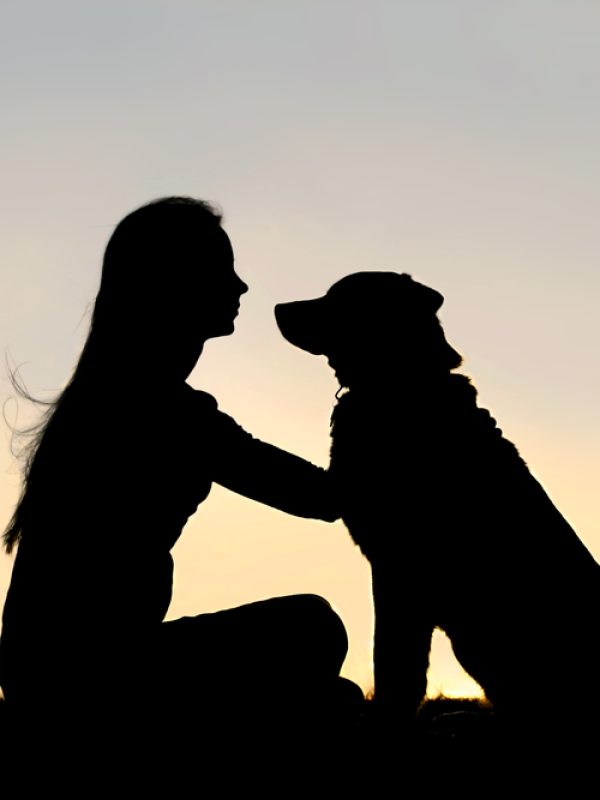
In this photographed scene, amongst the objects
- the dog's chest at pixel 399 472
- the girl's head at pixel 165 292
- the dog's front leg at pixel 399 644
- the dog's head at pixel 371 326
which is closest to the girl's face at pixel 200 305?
the girl's head at pixel 165 292

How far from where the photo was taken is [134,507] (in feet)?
7.70

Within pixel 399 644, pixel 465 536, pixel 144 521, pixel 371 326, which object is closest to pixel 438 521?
pixel 465 536

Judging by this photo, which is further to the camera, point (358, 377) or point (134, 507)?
point (358, 377)

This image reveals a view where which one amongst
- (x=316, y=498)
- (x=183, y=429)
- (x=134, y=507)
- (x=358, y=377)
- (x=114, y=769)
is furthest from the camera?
(x=358, y=377)

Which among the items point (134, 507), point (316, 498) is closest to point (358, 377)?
point (316, 498)

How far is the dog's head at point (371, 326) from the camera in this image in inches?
162

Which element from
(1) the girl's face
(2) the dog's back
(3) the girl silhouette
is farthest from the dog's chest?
(1) the girl's face

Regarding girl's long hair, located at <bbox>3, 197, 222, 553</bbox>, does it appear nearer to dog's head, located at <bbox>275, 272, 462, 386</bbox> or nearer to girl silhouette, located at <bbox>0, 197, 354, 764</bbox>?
girl silhouette, located at <bbox>0, 197, 354, 764</bbox>

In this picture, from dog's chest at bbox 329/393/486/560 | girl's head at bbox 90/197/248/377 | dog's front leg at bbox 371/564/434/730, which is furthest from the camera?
dog's front leg at bbox 371/564/434/730

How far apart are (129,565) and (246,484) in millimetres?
507

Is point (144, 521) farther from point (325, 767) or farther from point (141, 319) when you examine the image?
point (325, 767)

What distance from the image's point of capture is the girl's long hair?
2475mm

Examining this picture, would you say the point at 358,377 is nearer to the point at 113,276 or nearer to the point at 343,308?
the point at 343,308

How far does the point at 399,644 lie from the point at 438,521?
0.64 meters
